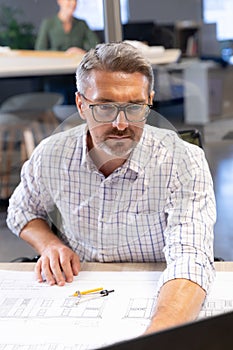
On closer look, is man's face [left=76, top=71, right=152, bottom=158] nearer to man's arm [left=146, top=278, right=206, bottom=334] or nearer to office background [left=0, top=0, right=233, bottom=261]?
man's arm [left=146, top=278, right=206, bottom=334]

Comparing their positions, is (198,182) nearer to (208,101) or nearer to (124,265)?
(124,265)

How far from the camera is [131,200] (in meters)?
1.53

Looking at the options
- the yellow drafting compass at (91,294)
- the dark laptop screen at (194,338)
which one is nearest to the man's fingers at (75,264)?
the yellow drafting compass at (91,294)

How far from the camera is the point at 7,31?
4.00 m

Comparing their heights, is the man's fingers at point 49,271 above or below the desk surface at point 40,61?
below

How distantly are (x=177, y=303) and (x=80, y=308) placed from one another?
23cm

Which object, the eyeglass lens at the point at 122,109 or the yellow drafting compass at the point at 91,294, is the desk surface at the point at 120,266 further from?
the eyeglass lens at the point at 122,109

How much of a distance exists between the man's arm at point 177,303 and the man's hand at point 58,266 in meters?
0.28

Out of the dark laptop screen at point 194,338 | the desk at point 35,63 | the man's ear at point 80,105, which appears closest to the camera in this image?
the dark laptop screen at point 194,338

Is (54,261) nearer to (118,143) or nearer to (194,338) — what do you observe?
(118,143)

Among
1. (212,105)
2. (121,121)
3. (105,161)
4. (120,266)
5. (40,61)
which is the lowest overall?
(212,105)

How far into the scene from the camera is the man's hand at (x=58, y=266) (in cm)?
145

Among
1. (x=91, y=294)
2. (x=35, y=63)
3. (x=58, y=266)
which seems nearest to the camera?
(x=91, y=294)

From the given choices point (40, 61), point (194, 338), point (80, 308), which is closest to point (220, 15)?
point (40, 61)
